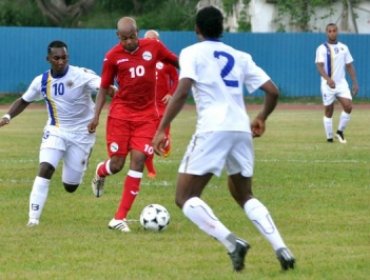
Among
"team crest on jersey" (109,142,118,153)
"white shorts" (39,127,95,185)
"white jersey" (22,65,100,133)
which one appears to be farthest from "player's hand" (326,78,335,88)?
"team crest on jersey" (109,142,118,153)

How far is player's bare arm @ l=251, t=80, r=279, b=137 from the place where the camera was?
868 centimetres

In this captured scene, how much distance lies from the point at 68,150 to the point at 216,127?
12.5 feet

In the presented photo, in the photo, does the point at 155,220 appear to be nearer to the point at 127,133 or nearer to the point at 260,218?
the point at 127,133

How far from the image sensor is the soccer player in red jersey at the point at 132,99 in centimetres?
1145

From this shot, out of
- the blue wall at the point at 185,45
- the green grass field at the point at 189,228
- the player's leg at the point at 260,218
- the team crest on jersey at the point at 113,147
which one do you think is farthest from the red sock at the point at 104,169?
the blue wall at the point at 185,45

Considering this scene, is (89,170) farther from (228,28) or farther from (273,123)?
(228,28)

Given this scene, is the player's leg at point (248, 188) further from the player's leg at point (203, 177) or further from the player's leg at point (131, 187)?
the player's leg at point (131, 187)

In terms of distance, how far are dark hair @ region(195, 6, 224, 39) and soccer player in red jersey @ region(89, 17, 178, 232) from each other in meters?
2.75

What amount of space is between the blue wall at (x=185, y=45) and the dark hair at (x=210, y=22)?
33.0m

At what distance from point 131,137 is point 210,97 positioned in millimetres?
3181

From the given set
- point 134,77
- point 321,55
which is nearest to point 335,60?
point 321,55

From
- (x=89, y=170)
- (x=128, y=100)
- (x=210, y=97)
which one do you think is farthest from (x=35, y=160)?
(x=210, y=97)

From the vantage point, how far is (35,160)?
18.7 metres

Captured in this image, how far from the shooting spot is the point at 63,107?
11.9 m
